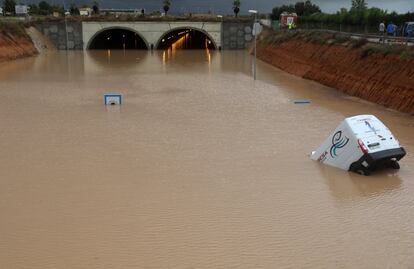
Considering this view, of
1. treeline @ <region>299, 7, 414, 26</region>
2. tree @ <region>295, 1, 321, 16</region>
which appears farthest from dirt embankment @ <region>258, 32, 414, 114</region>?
tree @ <region>295, 1, 321, 16</region>

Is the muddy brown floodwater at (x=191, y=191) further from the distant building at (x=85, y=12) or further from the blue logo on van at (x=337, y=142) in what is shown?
the distant building at (x=85, y=12)

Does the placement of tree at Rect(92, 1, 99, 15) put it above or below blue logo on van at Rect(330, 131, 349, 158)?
above

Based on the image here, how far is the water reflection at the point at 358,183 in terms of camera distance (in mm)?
11648

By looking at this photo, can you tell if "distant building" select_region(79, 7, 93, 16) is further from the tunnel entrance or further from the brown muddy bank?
the brown muddy bank

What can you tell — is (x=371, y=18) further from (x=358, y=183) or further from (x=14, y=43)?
(x=14, y=43)

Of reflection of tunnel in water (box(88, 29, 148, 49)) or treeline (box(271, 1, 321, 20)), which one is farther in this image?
treeline (box(271, 1, 321, 20))

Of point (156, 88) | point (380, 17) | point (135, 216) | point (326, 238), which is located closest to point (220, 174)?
point (135, 216)

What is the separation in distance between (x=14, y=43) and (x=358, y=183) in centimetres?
5057

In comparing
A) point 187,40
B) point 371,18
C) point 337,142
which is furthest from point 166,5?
point 337,142

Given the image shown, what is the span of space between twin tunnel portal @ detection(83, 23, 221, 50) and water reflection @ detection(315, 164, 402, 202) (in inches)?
2238

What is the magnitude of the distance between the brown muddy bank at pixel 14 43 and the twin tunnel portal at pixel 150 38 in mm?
9908

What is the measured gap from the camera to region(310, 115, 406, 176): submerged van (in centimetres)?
1229

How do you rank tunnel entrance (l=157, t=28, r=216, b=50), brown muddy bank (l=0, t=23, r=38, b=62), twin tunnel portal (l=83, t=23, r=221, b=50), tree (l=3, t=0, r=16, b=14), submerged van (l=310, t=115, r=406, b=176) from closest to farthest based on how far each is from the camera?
submerged van (l=310, t=115, r=406, b=176) < brown muddy bank (l=0, t=23, r=38, b=62) < twin tunnel portal (l=83, t=23, r=221, b=50) < tunnel entrance (l=157, t=28, r=216, b=50) < tree (l=3, t=0, r=16, b=14)

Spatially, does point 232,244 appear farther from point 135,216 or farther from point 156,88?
point 156,88
